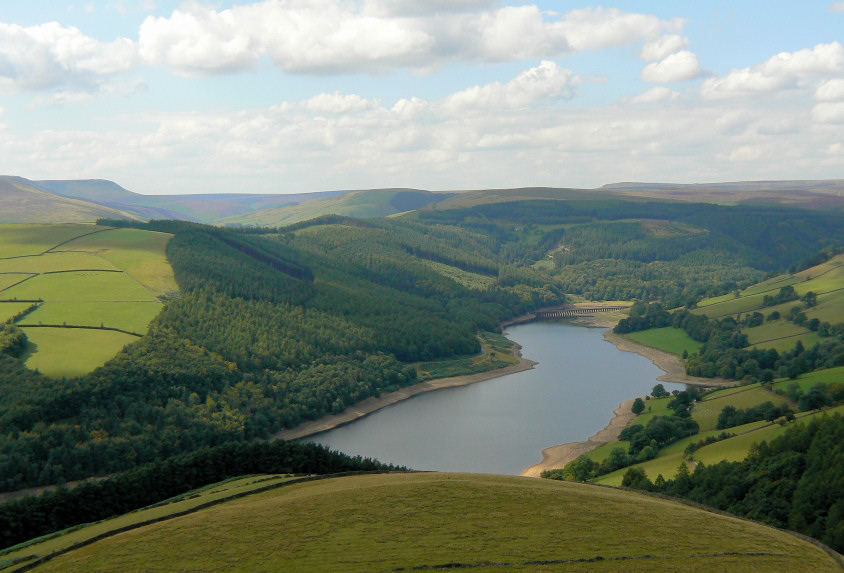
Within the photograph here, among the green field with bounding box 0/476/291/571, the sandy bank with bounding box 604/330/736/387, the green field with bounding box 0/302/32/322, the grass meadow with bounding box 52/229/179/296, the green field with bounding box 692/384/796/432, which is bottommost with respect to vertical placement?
the sandy bank with bounding box 604/330/736/387

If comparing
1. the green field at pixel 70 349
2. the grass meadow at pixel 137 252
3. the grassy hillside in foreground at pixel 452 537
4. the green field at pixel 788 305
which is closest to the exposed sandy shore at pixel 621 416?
the green field at pixel 788 305

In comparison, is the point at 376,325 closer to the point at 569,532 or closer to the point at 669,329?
the point at 669,329

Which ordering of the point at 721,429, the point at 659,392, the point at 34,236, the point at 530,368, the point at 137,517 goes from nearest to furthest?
the point at 137,517
the point at 721,429
the point at 659,392
the point at 530,368
the point at 34,236

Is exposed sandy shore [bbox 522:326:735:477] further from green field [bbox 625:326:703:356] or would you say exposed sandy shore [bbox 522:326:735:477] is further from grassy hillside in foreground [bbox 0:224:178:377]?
grassy hillside in foreground [bbox 0:224:178:377]

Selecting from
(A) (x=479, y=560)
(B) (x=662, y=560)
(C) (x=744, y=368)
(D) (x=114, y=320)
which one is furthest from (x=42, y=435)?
(C) (x=744, y=368)

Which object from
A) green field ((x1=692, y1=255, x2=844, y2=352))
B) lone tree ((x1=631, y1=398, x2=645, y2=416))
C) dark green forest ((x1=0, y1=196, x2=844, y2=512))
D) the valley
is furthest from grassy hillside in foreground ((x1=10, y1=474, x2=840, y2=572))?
green field ((x1=692, y1=255, x2=844, y2=352))

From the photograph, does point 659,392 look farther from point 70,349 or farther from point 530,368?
point 70,349

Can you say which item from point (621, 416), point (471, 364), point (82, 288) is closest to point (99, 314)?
point (82, 288)
